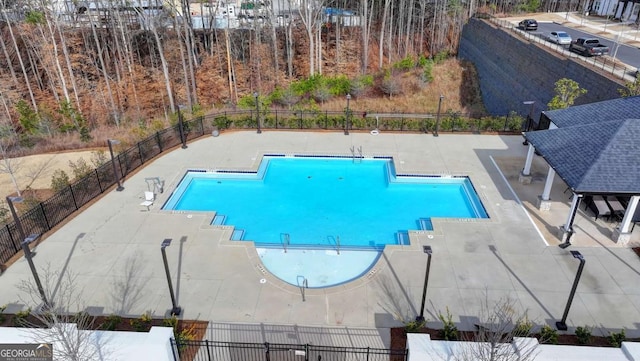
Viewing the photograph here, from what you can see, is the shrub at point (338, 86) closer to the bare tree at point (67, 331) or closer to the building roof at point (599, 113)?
the building roof at point (599, 113)

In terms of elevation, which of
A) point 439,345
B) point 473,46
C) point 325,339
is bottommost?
point 325,339

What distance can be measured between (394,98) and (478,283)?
24.3 m

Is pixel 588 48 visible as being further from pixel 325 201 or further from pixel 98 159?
pixel 98 159

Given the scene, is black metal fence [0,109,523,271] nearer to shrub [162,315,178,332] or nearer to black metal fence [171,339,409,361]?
shrub [162,315,178,332]

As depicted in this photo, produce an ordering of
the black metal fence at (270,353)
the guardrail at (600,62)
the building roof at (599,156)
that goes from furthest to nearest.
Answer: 1. the guardrail at (600,62)
2. the building roof at (599,156)
3. the black metal fence at (270,353)

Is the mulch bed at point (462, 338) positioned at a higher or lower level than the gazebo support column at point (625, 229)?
lower

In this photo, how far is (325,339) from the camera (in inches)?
441

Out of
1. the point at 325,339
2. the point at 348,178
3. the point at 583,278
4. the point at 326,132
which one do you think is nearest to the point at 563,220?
the point at 583,278

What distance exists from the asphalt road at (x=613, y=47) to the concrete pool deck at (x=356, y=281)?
12412mm

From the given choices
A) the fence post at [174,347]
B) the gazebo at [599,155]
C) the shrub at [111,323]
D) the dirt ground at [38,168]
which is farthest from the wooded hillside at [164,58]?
the fence post at [174,347]

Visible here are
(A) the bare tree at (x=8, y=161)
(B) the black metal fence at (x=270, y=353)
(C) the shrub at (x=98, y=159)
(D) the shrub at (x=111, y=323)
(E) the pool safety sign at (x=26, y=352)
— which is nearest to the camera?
(E) the pool safety sign at (x=26, y=352)

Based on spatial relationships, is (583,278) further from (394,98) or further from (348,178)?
(394,98)

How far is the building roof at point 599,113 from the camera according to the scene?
16237mm

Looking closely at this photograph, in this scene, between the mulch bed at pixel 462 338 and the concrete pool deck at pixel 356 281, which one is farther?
the concrete pool deck at pixel 356 281
